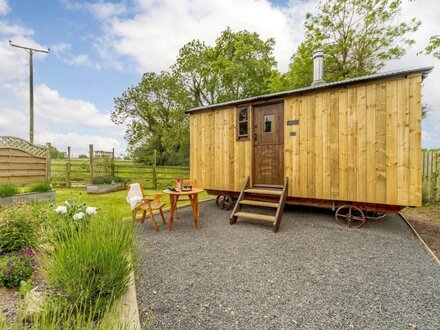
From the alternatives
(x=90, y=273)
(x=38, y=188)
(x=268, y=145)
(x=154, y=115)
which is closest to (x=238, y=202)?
(x=268, y=145)

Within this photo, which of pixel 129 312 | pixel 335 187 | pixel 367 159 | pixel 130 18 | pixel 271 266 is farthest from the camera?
pixel 130 18

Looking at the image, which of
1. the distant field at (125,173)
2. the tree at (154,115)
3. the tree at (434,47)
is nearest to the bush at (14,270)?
the distant field at (125,173)

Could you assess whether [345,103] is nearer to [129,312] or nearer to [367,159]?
[367,159]

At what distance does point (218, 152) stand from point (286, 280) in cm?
403

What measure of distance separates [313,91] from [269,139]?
1410 millimetres

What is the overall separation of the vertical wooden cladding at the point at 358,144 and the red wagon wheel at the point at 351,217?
266mm

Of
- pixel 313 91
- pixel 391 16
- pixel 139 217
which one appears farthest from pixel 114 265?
pixel 391 16

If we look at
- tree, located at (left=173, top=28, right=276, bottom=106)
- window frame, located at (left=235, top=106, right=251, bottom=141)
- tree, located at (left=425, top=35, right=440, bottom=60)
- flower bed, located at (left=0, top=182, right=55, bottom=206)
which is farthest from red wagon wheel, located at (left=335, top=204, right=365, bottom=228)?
tree, located at (left=173, top=28, right=276, bottom=106)

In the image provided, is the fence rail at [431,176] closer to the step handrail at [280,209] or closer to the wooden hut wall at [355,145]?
the wooden hut wall at [355,145]

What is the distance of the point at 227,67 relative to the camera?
43.0 ft

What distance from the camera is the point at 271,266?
2.82 metres

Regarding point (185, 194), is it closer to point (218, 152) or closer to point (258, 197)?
point (258, 197)

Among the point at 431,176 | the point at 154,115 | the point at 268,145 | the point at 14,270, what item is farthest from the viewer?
the point at 154,115

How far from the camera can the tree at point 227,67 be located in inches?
535
